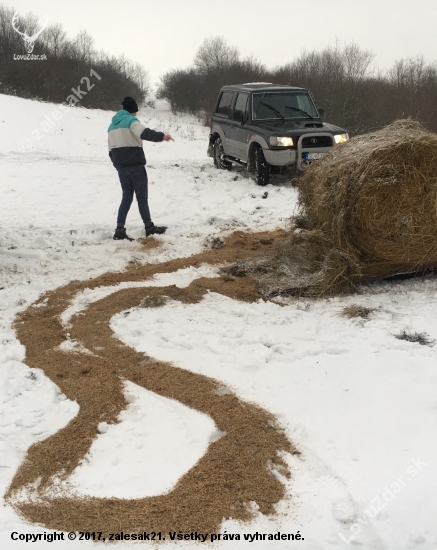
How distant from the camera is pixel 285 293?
18.4 feet

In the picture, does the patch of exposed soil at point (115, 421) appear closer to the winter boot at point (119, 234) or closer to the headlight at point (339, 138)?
the winter boot at point (119, 234)

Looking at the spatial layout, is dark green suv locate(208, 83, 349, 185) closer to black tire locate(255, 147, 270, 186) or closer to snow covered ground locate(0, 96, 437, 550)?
black tire locate(255, 147, 270, 186)

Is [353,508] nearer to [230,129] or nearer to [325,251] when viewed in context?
[325,251]

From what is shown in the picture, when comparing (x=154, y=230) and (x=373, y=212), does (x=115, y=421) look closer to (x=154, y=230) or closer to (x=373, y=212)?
(x=373, y=212)

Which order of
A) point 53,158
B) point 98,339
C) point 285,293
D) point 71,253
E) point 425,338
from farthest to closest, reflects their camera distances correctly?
point 53,158 → point 71,253 → point 285,293 → point 98,339 → point 425,338

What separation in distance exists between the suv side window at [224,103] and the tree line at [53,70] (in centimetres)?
2492

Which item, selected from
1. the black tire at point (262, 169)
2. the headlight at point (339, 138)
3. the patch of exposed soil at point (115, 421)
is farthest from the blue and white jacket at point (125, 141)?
the headlight at point (339, 138)

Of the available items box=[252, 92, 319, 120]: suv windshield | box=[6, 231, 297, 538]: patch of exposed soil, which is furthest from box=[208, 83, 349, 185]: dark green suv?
box=[6, 231, 297, 538]: patch of exposed soil

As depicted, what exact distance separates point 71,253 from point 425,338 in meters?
4.85

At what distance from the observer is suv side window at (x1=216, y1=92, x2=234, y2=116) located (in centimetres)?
1223

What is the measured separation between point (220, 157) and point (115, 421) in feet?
32.9

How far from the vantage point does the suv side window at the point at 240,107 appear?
1138 cm

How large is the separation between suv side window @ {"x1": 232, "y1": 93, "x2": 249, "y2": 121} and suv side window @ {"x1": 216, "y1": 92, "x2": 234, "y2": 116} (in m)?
0.43

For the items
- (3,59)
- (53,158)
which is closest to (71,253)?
(53,158)
